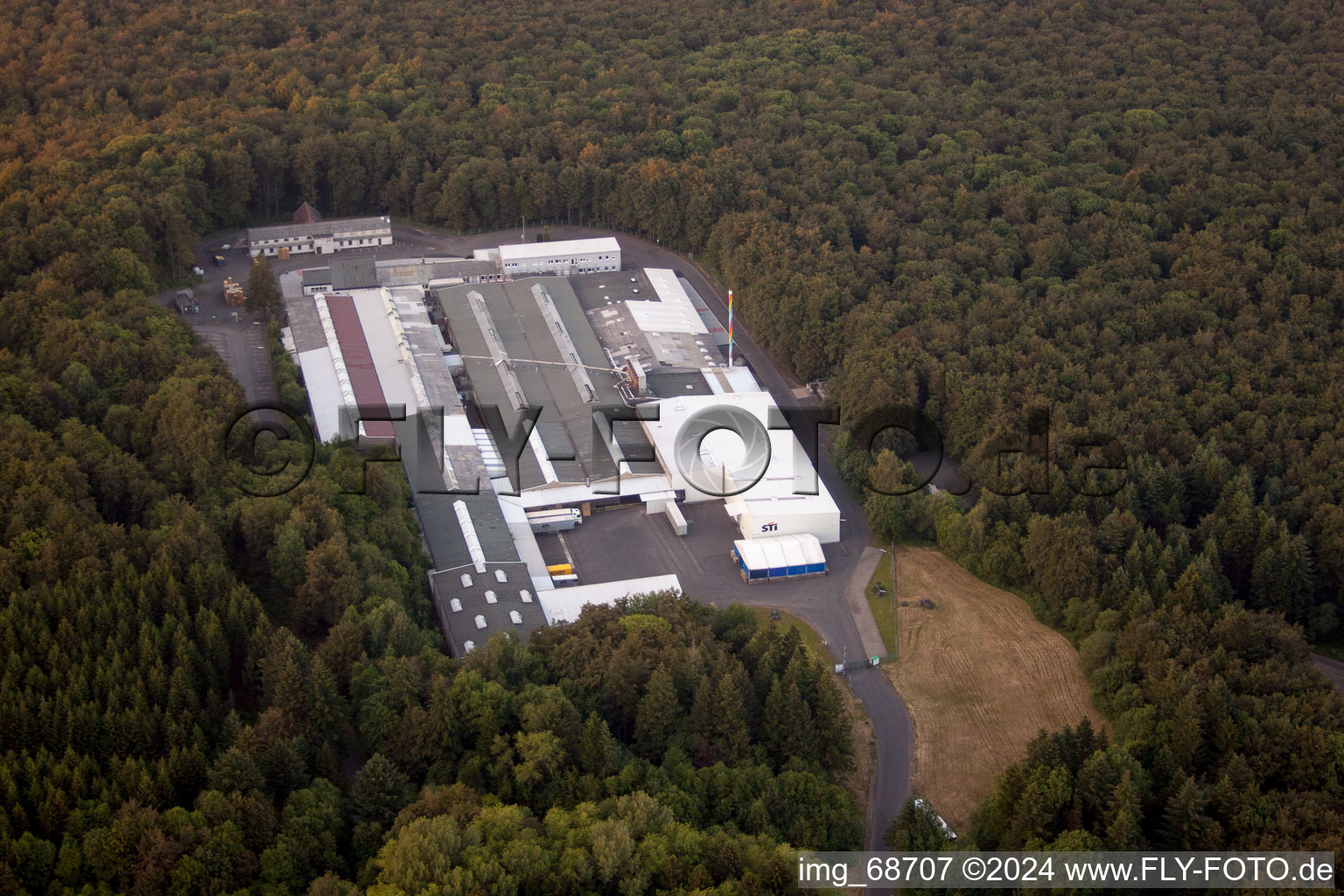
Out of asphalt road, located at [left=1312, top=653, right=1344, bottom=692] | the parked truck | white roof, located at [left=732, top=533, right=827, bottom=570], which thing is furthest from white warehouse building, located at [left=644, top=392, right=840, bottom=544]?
the parked truck

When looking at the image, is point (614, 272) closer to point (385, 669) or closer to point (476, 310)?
point (476, 310)

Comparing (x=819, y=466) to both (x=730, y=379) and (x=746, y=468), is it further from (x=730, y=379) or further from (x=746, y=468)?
(x=730, y=379)

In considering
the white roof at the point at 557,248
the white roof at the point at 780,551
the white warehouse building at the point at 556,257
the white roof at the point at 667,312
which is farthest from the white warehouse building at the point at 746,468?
the white roof at the point at 557,248

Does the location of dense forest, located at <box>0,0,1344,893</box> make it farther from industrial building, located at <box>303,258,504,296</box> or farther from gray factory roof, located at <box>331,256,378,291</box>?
gray factory roof, located at <box>331,256,378,291</box>

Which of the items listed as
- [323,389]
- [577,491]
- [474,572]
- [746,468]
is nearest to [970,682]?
[746,468]

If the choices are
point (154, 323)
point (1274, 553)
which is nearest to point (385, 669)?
point (154, 323)

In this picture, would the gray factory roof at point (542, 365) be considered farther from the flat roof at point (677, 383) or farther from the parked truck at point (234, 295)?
the parked truck at point (234, 295)
